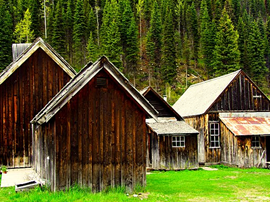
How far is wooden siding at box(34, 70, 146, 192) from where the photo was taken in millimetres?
12055

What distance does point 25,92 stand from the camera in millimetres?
18547

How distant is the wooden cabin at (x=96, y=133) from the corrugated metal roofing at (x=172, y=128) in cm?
1161

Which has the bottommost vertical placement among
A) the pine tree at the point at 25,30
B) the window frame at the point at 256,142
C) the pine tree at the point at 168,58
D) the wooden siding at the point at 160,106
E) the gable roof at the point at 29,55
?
the window frame at the point at 256,142

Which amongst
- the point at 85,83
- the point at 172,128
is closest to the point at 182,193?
the point at 85,83

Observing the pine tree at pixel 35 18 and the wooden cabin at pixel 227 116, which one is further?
the pine tree at pixel 35 18

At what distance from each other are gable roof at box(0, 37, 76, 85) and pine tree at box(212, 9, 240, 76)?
42.7m

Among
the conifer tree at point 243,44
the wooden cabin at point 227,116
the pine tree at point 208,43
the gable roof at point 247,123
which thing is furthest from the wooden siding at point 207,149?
the conifer tree at point 243,44

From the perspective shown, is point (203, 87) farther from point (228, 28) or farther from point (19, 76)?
point (228, 28)

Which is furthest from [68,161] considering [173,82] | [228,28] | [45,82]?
[228,28]

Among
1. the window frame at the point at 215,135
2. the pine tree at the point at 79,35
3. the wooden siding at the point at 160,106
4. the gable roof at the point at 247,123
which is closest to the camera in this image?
the gable roof at the point at 247,123

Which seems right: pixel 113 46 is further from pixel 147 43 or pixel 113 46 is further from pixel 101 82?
pixel 101 82

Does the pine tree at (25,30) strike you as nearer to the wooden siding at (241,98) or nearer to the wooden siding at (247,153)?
the wooden siding at (241,98)

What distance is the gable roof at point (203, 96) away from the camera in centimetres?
2905

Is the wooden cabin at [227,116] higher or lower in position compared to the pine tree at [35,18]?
lower
